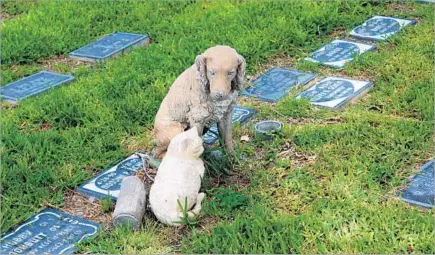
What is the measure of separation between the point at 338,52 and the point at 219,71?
2.56 m

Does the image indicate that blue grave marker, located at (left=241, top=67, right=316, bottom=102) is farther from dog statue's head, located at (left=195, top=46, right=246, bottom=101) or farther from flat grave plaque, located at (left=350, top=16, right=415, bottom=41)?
dog statue's head, located at (left=195, top=46, right=246, bottom=101)

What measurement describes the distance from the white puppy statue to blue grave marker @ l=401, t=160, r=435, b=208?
1.17 meters

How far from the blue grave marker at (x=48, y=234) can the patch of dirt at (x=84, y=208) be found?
0.05 meters

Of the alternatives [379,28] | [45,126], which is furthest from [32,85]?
[379,28]

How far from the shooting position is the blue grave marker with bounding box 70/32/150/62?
6.59 m

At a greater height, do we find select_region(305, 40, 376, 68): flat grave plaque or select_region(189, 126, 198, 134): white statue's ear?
select_region(189, 126, 198, 134): white statue's ear

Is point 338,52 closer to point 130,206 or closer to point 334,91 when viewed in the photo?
point 334,91

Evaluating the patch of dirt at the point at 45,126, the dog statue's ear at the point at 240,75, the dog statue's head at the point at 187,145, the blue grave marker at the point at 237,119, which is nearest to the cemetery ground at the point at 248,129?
the patch of dirt at the point at 45,126

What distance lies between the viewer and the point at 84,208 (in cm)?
438

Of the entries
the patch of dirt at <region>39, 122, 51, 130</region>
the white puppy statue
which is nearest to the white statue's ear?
the white puppy statue

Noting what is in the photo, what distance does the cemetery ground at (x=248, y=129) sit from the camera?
12.8 ft

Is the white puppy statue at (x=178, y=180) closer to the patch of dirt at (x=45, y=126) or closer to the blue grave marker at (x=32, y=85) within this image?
the patch of dirt at (x=45, y=126)

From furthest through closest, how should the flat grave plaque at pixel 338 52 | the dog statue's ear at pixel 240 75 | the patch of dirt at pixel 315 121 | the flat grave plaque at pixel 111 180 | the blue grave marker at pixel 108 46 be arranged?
the blue grave marker at pixel 108 46 → the flat grave plaque at pixel 338 52 → the patch of dirt at pixel 315 121 → the flat grave plaque at pixel 111 180 → the dog statue's ear at pixel 240 75

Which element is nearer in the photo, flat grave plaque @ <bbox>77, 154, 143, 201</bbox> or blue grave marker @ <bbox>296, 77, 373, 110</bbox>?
flat grave plaque @ <bbox>77, 154, 143, 201</bbox>
